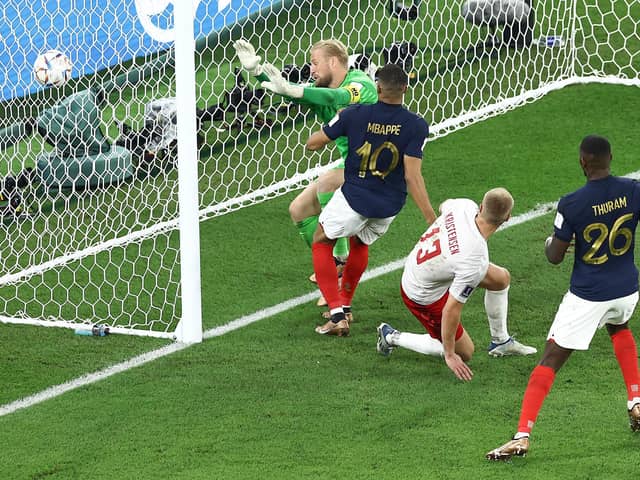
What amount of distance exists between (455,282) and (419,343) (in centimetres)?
73

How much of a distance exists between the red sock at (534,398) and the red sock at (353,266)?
2041mm

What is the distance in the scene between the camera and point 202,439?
5.70 metres

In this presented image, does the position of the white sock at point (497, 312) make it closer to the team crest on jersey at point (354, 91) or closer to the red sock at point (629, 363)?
the red sock at point (629, 363)

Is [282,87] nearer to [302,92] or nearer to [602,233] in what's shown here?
[302,92]

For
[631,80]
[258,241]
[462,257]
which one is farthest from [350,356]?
[631,80]

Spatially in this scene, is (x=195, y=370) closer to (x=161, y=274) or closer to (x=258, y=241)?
(x=161, y=274)

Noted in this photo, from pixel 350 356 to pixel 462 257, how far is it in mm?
1134

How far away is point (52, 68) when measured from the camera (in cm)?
801

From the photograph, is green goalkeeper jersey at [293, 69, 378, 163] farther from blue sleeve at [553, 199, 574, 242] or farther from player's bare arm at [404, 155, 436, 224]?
blue sleeve at [553, 199, 574, 242]

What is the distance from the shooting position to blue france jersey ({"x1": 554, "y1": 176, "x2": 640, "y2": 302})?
5219 millimetres

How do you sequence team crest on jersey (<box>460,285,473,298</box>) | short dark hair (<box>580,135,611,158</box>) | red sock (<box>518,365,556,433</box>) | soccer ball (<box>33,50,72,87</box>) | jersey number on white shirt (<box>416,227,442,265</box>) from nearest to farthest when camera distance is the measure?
short dark hair (<box>580,135,611,158</box>)
red sock (<box>518,365,556,433</box>)
team crest on jersey (<box>460,285,473,298</box>)
jersey number on white shirt (<box>416,227,442,265</box>)
soccer ball (<box>33,50,72,87</box>)

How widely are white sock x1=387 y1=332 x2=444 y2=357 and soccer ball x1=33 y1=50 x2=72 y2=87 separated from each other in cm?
299

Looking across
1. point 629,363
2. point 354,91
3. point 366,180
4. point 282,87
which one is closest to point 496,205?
point 629,363

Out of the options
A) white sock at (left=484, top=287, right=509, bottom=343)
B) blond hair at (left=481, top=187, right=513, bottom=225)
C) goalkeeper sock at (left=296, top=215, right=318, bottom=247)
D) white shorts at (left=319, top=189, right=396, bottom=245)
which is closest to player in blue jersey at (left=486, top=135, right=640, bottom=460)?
blond hair at (left=481, top=187, right=513, bottom=225)
